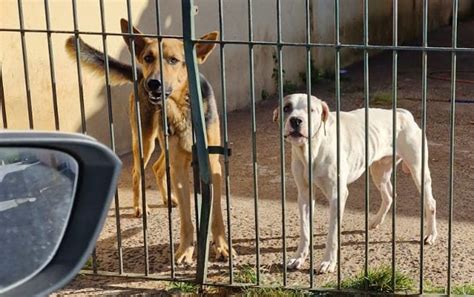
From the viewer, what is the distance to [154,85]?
5.54 meters

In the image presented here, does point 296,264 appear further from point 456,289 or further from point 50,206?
point 50,206

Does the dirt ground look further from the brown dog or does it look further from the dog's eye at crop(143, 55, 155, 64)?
the dog's eye at crop(143, 55, 155, 64)

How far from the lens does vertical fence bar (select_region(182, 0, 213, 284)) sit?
4.90 m

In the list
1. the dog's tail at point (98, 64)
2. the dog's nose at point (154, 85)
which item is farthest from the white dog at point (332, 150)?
the dog's tail at point (98, 64)

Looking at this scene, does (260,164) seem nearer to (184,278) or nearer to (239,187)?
(239,187)

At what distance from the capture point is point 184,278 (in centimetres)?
533

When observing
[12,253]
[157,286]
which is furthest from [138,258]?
[12,253]

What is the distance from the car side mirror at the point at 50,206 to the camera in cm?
207

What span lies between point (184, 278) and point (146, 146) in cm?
160

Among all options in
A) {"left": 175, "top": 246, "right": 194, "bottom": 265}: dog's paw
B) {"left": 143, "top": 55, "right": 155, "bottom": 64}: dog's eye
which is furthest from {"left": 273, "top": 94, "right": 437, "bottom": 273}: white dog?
{"left": 143, "top": 55, "right": 155, "bottom": 64}: dog's eye

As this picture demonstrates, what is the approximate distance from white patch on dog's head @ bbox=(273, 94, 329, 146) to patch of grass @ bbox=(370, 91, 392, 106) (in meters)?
6.03

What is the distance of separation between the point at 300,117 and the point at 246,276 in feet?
3.42

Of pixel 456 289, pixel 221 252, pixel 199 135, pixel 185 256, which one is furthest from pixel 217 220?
pixel 456 289

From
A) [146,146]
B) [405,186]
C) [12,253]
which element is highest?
[12,253]
